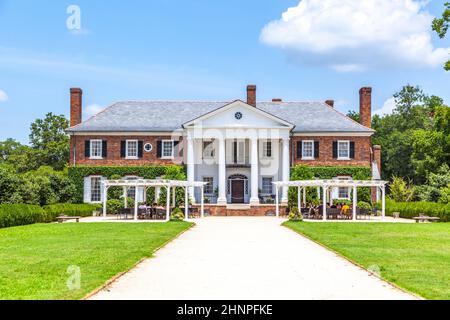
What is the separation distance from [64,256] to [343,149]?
36157 mm

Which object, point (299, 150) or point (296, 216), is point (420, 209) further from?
point (299, 150)

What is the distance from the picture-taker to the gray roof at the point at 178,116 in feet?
166

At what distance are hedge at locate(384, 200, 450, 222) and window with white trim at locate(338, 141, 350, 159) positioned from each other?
227 inches

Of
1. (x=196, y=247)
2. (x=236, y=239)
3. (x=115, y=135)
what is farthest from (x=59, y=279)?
(x=115, y=135)

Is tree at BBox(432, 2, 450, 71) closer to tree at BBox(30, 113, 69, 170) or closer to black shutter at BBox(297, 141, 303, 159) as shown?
black shutter at BBox(297, 141, 303, 159)

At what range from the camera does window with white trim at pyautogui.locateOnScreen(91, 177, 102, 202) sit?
50.1m

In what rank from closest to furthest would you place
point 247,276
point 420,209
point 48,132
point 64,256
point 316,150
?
point 247,276, point 64,256, point 420,209, point 316,150, point 48,132

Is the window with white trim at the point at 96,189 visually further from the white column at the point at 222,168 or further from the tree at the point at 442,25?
the tree at the point at 442,25

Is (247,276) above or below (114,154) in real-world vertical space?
below

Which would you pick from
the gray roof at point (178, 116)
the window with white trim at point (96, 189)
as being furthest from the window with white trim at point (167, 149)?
the window with white trim at point (96, 189)

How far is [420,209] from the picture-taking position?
39594 millimetres

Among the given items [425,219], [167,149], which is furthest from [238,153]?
[425,219]

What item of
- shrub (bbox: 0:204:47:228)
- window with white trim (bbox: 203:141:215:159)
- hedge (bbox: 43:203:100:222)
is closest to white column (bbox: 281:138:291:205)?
window with white trim (bbox: 203:141:215:159)
